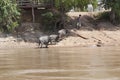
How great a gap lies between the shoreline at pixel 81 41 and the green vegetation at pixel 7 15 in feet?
3.78

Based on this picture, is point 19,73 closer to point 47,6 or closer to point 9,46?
point 9,46

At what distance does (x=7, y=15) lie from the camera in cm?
3934

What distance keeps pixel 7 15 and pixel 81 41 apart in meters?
6.76

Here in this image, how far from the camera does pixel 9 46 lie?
3834cm

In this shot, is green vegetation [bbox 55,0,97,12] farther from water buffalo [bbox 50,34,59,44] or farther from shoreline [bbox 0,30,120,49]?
water buffalo [bbox 50,34,59,44]

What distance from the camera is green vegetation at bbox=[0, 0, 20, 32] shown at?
39062mm

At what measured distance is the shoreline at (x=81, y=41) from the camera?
126 feet

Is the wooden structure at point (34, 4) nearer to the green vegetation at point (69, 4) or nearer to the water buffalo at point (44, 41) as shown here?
the green vegetation at point (69, 4)

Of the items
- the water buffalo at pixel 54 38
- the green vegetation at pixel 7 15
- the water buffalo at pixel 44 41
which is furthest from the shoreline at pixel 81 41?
the green vegetation at pixel 7 15

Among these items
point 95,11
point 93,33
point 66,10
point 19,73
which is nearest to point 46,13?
point 66,10

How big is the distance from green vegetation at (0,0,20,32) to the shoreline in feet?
3.78

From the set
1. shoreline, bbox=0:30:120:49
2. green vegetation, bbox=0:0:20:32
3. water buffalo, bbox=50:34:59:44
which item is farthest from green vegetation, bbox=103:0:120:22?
green vegetation, bbox=0:0:20:32

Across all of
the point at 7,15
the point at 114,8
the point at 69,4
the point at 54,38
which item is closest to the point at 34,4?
the point at 69,4

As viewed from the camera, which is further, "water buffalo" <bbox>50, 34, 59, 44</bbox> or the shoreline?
"water buffalo" <bbox>50, 34, 59, 44</bbox>
